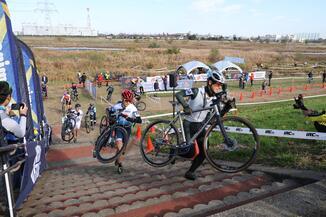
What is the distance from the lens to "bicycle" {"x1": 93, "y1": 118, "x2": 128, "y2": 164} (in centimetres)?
720

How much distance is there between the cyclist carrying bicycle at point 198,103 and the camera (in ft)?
18.3

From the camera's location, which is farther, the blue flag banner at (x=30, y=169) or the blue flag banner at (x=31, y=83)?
the blue flag banner at (x=31, y=83)

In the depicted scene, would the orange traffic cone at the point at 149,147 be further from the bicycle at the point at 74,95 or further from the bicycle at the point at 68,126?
the bicycle at the point at 74,95

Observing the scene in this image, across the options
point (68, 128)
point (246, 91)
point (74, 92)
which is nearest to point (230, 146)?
point (68, 128)

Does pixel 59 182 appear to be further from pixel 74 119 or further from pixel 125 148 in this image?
pixel 74 119

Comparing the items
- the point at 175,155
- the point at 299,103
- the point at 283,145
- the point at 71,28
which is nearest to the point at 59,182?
the point at 175,155

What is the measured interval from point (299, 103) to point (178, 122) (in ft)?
17.1

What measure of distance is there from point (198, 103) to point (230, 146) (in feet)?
3.29

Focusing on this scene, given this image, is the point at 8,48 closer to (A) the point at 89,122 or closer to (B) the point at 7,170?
(B) the point at 7,170

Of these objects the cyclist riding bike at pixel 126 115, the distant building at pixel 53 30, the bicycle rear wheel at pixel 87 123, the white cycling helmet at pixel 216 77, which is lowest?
the bicycle rear wheel at pixel 87 123

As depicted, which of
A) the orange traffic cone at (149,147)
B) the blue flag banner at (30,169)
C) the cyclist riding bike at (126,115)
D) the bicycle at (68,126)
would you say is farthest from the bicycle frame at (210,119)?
the bicycle at (68,126)

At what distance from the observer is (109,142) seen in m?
7.51

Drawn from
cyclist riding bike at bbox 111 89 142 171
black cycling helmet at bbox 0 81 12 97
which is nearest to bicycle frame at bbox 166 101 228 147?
cyclist riding bike at bbox 111 89 142 171

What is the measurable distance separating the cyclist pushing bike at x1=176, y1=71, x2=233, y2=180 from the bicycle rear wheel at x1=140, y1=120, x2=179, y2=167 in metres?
0.35
